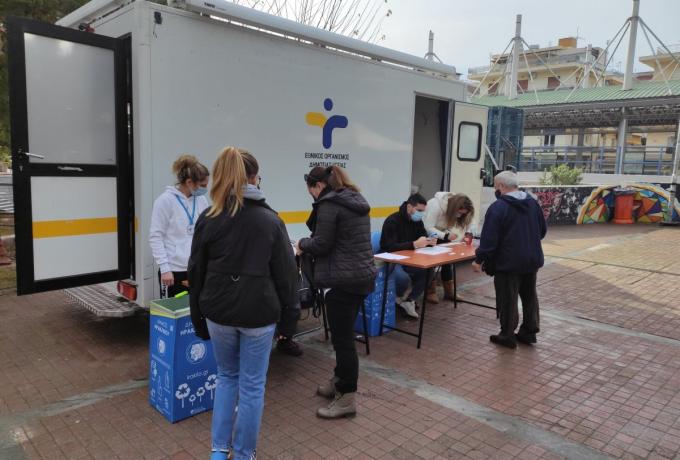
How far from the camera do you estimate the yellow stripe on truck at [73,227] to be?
13.1ft

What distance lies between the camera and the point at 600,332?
5652 millimetres

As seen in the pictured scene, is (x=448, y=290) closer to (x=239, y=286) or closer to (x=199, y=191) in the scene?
(x=199, y=191)

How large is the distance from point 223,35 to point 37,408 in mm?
3290

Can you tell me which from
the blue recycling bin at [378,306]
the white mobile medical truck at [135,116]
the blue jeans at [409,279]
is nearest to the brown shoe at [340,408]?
the blue recycling bin at [378,306]

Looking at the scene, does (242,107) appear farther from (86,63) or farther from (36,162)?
(36,162)

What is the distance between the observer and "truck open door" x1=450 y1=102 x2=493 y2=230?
7355 millimetres

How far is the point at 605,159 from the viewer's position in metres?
30.4

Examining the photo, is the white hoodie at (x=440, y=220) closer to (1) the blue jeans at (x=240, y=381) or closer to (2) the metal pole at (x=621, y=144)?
(1) the blue jeans at (x=240, y=381)

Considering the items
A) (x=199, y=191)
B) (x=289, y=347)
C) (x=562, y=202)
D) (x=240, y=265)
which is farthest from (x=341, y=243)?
(x=562, y=202)

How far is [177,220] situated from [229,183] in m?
1.63

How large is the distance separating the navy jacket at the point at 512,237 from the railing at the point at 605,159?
80.1 ft

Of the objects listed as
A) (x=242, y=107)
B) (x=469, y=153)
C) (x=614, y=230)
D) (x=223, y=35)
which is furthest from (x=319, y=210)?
(x=614, y=230)

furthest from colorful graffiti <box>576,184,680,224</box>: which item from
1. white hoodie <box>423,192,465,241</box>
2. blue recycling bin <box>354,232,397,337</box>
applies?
blue recycling bin <box>354,232,397,337</box>

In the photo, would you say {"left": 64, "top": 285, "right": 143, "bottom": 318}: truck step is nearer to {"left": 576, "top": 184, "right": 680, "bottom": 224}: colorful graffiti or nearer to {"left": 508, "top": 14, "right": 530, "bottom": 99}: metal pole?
{"left": 576, "top": 184, "right": 680, "bottom": 224}: colorful graffiti
